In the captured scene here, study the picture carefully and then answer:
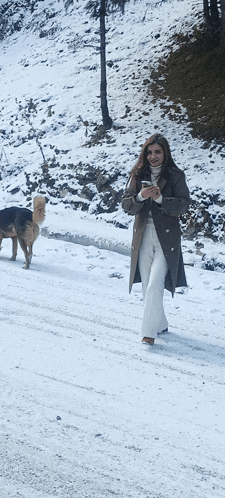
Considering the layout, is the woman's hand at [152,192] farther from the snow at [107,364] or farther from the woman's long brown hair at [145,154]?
the snow at [107,364]

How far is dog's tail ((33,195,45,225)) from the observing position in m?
8.60

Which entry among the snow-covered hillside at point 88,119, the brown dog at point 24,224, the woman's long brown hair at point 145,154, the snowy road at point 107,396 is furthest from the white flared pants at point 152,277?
the snow-covered hillside at point 88,119

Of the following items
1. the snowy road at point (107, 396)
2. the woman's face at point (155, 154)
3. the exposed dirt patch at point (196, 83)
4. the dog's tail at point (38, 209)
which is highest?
the exposed dirt patch at point (196, 83)

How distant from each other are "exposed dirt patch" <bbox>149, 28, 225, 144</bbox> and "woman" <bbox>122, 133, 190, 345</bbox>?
799cm

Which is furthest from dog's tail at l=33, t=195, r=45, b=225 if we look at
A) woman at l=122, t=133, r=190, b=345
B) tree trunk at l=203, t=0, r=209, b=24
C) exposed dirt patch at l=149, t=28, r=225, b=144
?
tree trunk at l=203, t=0, r=209, b=24

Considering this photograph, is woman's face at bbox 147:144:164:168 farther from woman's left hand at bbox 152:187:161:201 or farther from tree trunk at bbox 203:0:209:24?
tree trunk at bbox 203:0:209:24

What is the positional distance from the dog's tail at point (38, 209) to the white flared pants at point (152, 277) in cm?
372

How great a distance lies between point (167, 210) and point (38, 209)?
163 inches

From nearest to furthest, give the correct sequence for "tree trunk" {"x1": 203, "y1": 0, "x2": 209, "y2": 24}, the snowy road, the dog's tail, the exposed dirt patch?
the snowy road, the dog's tail, the exposed dirt patch, "tree trunk" {"x1": 203, "y1": 0, "x2": 209, "y2": 24}

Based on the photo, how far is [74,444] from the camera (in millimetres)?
3334

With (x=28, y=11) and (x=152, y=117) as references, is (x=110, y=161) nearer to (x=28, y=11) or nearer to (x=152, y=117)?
(x=152, y=117)

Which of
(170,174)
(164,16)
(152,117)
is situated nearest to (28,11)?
(164,16)

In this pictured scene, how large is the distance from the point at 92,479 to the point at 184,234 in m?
8.20

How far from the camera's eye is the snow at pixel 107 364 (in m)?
3.08
